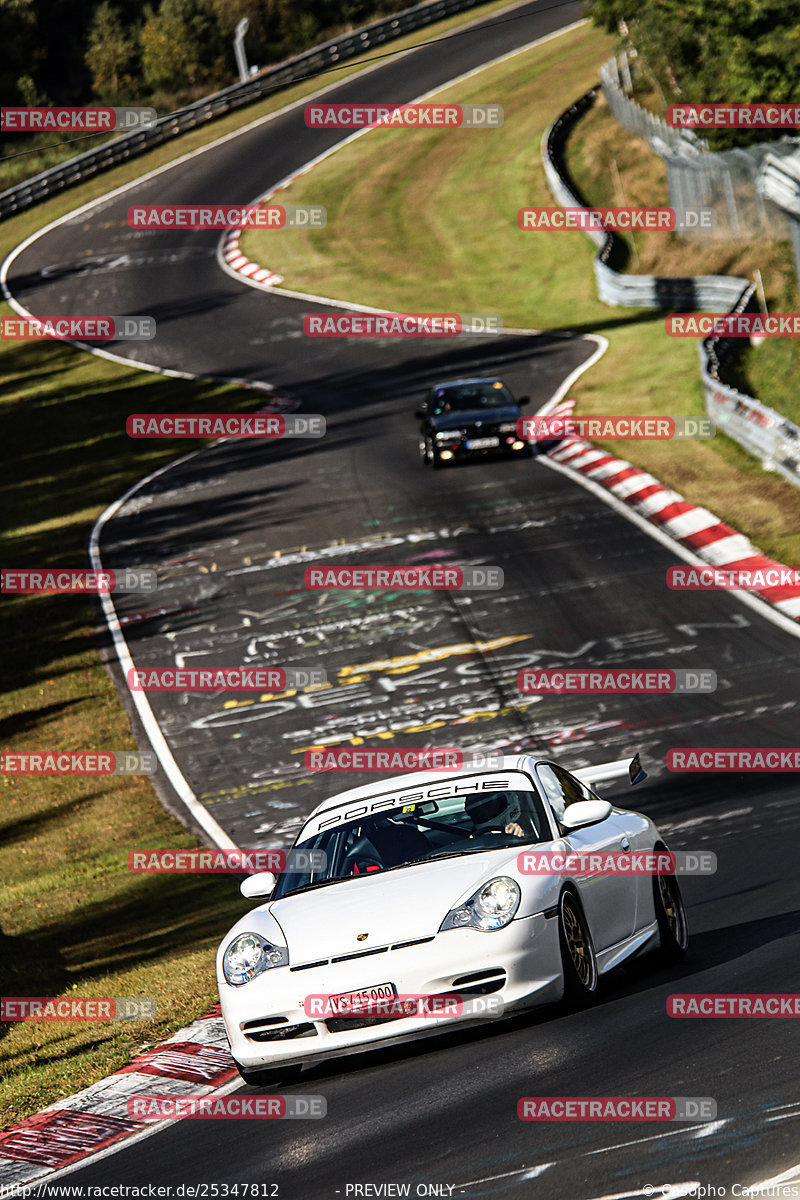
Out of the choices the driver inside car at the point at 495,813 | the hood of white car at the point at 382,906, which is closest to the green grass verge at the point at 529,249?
the driver inside car at the point at 495,813

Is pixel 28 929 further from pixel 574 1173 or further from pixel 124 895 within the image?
pixel 574 1173

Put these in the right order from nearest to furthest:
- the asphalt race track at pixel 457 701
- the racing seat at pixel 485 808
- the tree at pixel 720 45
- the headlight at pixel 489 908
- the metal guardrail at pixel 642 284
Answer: the asphalt race track at pixel 457 701 < the headlight at pixel 489 908 < the racing seat at pixel 485 808 < the metal guardrail at pixel 642 284 < the tree at pixel 720 45

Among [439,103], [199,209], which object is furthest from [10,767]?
[439,103]

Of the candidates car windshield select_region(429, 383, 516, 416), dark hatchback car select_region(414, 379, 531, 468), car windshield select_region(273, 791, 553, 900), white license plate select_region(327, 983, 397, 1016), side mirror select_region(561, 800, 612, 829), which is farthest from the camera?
car windshield select_region(429, 383, 516, 416)

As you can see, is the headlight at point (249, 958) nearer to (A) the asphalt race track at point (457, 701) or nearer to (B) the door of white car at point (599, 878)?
(A) the asphalt race track at point (457, 701)

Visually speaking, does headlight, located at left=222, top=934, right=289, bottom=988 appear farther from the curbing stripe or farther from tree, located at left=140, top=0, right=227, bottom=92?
tree, located at left=140, top=0, right=227, bottom=92

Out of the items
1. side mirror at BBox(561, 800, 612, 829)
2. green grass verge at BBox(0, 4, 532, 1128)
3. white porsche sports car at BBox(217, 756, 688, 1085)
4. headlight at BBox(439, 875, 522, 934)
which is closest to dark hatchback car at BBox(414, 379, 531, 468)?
green grass verge at BBox(0, 4, 532, 1128)

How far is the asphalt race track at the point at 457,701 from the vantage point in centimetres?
645

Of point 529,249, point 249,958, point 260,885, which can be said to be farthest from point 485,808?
point 529,249

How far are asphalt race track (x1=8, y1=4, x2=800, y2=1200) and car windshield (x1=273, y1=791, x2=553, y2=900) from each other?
0.91 metres

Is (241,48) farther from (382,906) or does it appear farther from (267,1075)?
(267,1075)

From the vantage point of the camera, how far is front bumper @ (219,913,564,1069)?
24.5ft

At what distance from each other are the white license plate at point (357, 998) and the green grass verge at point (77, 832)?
7.05 feet

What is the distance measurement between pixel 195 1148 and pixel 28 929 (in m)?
7.79
